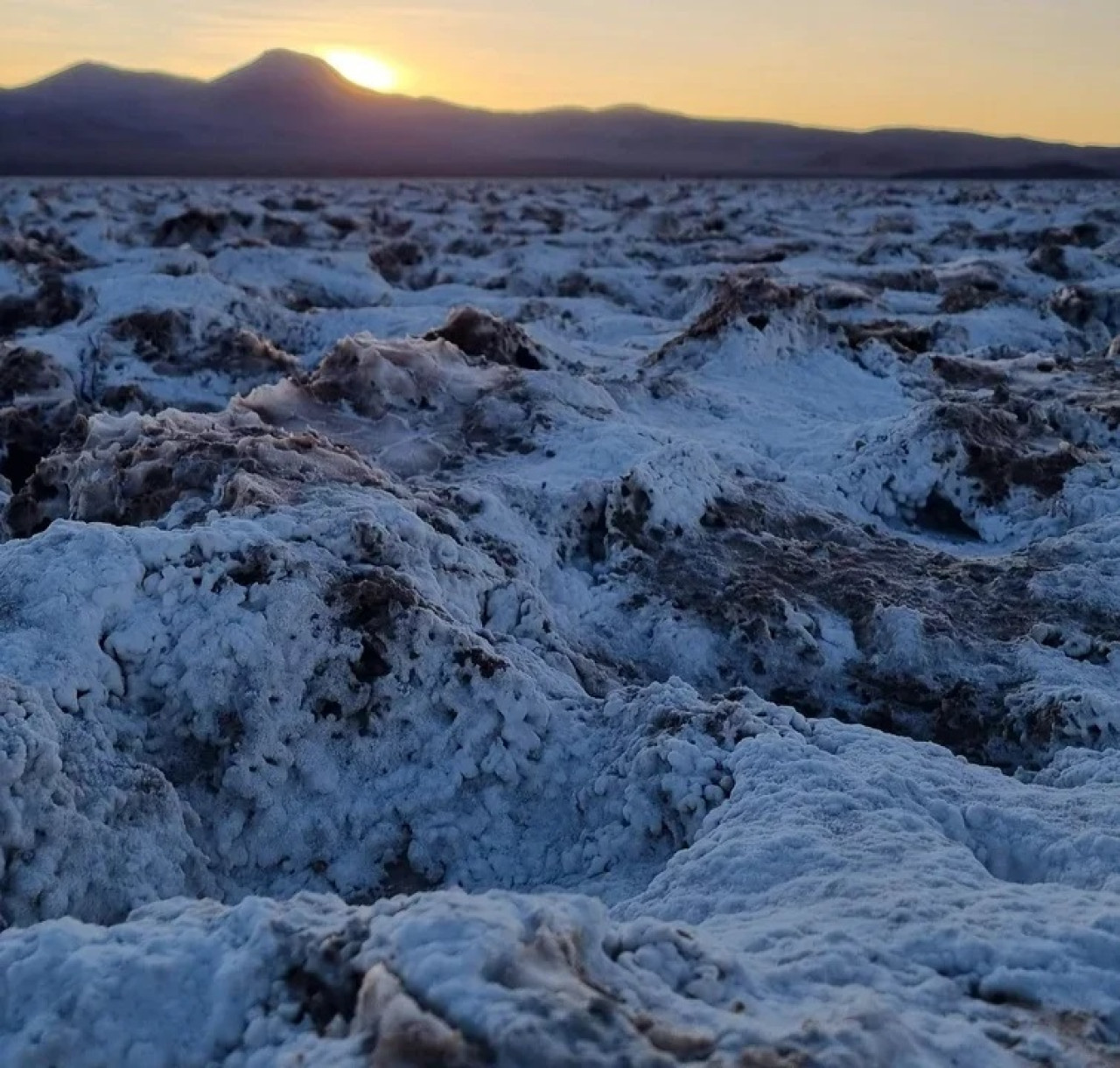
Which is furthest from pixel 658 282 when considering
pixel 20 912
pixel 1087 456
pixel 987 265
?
pixel 20 912

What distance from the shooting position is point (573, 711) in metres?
4.17

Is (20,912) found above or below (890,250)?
below

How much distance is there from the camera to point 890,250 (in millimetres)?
21891

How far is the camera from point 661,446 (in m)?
6.32

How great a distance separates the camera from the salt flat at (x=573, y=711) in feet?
7.07

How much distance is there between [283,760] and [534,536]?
2027 millimetres

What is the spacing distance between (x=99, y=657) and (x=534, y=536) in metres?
2.28

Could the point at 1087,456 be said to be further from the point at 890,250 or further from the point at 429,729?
the point at 890,250

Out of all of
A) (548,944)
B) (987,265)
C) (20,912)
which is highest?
(987,265)

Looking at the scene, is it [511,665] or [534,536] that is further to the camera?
[534,536]

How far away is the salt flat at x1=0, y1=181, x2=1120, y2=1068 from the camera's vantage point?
7.07 feet

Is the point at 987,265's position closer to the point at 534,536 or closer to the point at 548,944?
the point at 534,536

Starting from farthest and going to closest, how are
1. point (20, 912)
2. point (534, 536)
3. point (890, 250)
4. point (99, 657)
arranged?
point (890, 250) < point (534, 536) < point (99, 657) < point (20, 912)

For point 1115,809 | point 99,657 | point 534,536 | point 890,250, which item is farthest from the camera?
point 890,250
